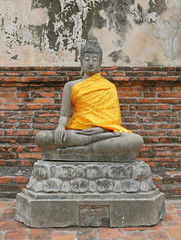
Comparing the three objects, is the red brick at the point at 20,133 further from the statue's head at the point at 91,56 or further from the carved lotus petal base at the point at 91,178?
the statue's head at the point at 91,56

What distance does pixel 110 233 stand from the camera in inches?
93.3

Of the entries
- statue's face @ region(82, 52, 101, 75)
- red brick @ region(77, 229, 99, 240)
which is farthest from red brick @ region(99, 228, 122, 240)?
statue's face @ region(82, 52, 101, 75)

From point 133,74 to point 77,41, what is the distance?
1016mm

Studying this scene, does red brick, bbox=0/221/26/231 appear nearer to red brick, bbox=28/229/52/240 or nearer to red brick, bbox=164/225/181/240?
red brick, bbox=28/229/52/240

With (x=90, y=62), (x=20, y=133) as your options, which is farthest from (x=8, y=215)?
(x=90, y=62)

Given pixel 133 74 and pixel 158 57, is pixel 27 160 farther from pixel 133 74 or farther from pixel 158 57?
pixel 158 57

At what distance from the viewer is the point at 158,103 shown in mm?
4098

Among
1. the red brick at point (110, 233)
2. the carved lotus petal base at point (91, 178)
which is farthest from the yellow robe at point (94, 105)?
the red brick at point (110, 233)

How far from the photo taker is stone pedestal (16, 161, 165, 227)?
8.29 ft

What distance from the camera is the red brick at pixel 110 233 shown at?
2271mm

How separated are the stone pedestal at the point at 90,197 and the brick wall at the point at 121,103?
1337 millimetres

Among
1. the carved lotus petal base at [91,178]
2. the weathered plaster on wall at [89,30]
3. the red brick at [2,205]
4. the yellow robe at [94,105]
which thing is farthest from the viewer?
the weathered plaster on wall at [89,30]

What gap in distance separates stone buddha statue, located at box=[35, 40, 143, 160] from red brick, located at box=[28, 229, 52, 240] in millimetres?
704

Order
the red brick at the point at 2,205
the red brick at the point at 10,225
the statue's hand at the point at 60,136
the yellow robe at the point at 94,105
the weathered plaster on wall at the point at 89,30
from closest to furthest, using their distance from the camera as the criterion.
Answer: the red brick at the point at 10,225 → the statue's hand at the point at 60,136 → the yellow robe at the point at 94,105 → the red brick at the point at 2,205 → the weathered plaster on wall at the point at 89,30
